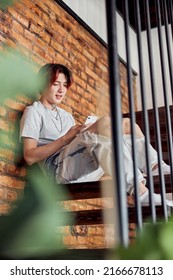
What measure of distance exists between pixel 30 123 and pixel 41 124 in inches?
3.4

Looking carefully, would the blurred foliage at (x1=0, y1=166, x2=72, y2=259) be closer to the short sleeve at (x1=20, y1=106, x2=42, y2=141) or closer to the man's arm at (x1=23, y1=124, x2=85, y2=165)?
the man's arm at (x1=23, y1=124, x2=85, y2=165)

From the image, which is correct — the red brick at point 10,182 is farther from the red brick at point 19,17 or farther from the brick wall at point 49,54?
the red brick at point 19,17

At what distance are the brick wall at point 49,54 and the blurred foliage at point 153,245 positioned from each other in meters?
1.71

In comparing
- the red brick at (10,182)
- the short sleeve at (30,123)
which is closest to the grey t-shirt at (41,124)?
the short sleeve at (30,123)

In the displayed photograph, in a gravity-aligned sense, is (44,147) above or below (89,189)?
above

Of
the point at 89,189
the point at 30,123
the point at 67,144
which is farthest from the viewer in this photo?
the point at 30,123

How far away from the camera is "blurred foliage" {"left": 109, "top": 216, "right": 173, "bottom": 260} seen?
236 millimetres

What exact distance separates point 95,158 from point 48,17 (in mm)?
1397

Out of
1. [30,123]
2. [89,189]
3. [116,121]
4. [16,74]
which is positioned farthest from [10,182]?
[16,74]

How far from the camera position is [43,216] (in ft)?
0.89

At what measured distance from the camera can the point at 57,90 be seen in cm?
227

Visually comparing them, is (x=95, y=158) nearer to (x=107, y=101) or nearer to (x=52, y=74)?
(x=52, y=74)

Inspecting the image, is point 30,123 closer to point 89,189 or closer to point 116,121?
point 89,189
